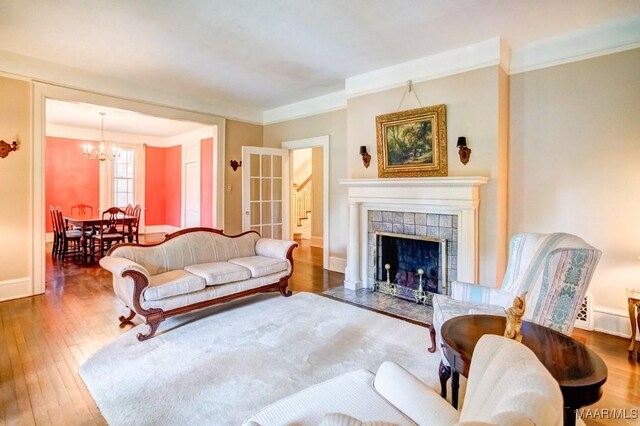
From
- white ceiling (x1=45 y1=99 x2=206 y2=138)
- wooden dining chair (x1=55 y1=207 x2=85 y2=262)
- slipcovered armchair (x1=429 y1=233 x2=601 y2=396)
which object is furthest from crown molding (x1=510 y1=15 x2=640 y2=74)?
wooden dining chair (x1=55 y1=207 x2=85 y2=262)

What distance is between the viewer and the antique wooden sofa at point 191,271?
297 centimetres

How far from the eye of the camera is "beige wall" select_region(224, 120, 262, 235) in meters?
6.00

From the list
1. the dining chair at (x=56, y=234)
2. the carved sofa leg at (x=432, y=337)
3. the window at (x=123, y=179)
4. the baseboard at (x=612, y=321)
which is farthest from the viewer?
the window at (x=123, y=179)

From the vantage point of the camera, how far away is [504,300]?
2.44 m

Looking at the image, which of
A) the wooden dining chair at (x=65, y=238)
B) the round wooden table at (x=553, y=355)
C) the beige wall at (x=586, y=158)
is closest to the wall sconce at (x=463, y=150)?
the beige wall at (x=586, y=158)

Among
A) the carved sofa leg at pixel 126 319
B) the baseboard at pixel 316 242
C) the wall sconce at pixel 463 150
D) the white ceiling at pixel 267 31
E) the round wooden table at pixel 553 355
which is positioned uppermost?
the white ceiling at pixel 267 31

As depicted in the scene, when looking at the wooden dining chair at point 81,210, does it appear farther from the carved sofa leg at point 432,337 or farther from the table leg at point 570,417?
the table leg at point 570,417

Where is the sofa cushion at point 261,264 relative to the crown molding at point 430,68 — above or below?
below

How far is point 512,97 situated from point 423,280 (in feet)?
7.58

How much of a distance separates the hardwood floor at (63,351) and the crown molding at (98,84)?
2668mm

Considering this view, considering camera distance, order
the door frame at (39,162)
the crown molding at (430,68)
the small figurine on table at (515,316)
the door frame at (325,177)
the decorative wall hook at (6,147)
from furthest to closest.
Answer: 1. the door frame at (325,177)
2. the door frame at (39,162)
3. the decorative wall hook at (6,147)
4. the crown molding at (430,68)
5. the small figurine on table at (515,316)

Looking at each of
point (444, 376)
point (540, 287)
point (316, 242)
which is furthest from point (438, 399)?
point (316, 242)

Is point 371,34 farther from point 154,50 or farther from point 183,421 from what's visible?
point 183,421

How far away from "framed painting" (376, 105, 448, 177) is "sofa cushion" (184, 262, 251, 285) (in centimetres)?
215
